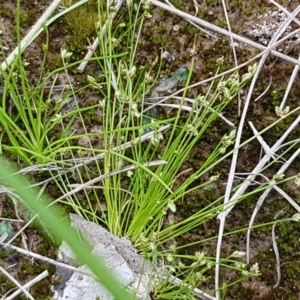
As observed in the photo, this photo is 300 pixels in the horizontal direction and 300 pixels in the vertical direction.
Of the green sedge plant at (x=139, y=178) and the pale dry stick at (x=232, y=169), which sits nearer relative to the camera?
the green sedge plant at (x=139, y=178)

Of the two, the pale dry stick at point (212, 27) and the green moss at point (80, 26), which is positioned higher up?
the green moss at point (80, 26)

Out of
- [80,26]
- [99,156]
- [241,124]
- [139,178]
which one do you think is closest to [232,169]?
[241,124]

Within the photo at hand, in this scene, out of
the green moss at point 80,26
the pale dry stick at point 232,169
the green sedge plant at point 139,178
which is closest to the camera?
the green sedge plant at point 139,178

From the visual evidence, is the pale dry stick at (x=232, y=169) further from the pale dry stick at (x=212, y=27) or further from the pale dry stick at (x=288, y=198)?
the pale dry stick at (x=288, y=198)

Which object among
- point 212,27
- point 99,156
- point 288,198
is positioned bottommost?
point 288,198

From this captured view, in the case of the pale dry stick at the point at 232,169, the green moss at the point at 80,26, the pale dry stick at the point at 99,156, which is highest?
the green moss at the point at 80,26

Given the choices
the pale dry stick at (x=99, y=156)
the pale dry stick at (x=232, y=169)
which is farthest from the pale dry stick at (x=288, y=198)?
the pale dry stick at (x=99, y=156)

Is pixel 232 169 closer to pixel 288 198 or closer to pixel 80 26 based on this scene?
pixel 288 198

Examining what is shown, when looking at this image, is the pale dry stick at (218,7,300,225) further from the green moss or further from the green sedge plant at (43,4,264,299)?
the green moss

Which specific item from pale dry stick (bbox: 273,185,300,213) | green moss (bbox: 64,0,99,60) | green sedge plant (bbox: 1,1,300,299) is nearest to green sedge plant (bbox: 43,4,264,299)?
green sedge plant (bbox: 1,1,300,299)

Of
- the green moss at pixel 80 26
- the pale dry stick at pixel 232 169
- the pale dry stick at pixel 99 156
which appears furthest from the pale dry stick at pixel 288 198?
the green moss at pixel 80 26

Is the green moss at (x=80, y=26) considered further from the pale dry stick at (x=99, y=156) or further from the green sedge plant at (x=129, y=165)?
the pale dry stick at (x=99, y=156)

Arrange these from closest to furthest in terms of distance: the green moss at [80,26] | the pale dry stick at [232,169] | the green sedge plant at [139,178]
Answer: the green sedge plant at [139,178] → the pale dry stick at [232,169] → the green moss at [80,26]

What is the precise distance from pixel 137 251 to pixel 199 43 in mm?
962
